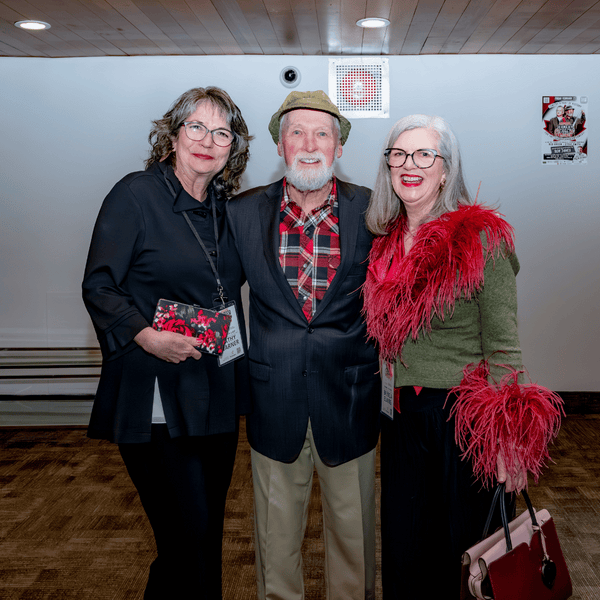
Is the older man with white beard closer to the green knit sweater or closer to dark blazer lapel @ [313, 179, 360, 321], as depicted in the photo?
dark blazer lapel @ [313, 179, 360, 321]

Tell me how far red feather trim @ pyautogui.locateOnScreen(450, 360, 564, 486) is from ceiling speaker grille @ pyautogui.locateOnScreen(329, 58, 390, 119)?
3265 mm

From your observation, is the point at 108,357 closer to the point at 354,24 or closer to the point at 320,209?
the point at 320,209

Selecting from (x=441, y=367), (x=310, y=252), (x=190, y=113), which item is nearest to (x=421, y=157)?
(x=310, y=252)

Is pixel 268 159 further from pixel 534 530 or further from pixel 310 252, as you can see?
pixel 534 530

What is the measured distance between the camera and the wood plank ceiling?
10.5 ft

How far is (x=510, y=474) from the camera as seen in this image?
59.9 inches

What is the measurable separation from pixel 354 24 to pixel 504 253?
248 centimetres

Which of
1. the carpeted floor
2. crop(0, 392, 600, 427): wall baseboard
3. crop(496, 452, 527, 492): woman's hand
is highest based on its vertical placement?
crop(496, 452, 527, 492): woman's hand

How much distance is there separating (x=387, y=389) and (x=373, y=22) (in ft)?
8.47

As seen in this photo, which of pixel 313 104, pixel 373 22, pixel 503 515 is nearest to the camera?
pixel 503 515

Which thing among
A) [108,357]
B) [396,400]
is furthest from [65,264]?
[396,400]

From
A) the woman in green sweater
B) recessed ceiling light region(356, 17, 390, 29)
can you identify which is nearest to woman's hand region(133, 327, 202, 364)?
the woman in green sweater

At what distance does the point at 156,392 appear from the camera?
1794 millimetres

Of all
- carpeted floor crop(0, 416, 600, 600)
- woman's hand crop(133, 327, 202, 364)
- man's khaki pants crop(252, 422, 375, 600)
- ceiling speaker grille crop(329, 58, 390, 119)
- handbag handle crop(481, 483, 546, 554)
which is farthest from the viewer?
ceiling speaker grille crop(329, 58, 390, 119)
